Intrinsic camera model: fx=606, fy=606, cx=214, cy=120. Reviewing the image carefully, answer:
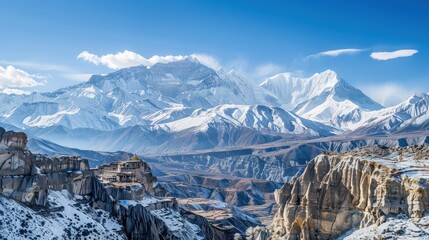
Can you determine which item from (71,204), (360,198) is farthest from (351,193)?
(71,204)

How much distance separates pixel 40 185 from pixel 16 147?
14.9 feet

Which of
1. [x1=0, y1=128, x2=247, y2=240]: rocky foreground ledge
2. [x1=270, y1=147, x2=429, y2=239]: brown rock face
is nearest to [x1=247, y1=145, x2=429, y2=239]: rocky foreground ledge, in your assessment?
[x1=270, y1=147, x2=429, y2=239]: brown rock face

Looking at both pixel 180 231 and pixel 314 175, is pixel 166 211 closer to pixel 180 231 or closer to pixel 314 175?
pixel 180 231

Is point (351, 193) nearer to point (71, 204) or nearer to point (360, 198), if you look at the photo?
point (360, 198)

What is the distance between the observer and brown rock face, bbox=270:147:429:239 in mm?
48500

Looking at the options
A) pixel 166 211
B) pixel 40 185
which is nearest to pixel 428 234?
pixel 40 185

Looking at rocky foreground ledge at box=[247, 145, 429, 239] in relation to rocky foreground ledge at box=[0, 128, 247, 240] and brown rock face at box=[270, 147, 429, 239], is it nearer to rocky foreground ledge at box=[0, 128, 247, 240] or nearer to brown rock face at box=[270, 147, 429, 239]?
brown rock face at box=[270, 147, 429, 239]

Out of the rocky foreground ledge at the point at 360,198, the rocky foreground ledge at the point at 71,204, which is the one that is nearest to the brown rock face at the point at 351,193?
the rocky foreground ledge at the point at 360,198

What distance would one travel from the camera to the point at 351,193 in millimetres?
55531

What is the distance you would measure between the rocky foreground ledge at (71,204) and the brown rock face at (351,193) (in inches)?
698

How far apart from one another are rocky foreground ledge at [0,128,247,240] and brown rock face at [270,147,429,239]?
698 inches

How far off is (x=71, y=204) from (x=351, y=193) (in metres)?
29.8

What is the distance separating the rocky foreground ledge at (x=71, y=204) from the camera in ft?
189

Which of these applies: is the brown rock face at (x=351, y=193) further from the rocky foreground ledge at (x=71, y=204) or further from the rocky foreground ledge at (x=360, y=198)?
the rocky foreground ledge at (x=71, y=204)
